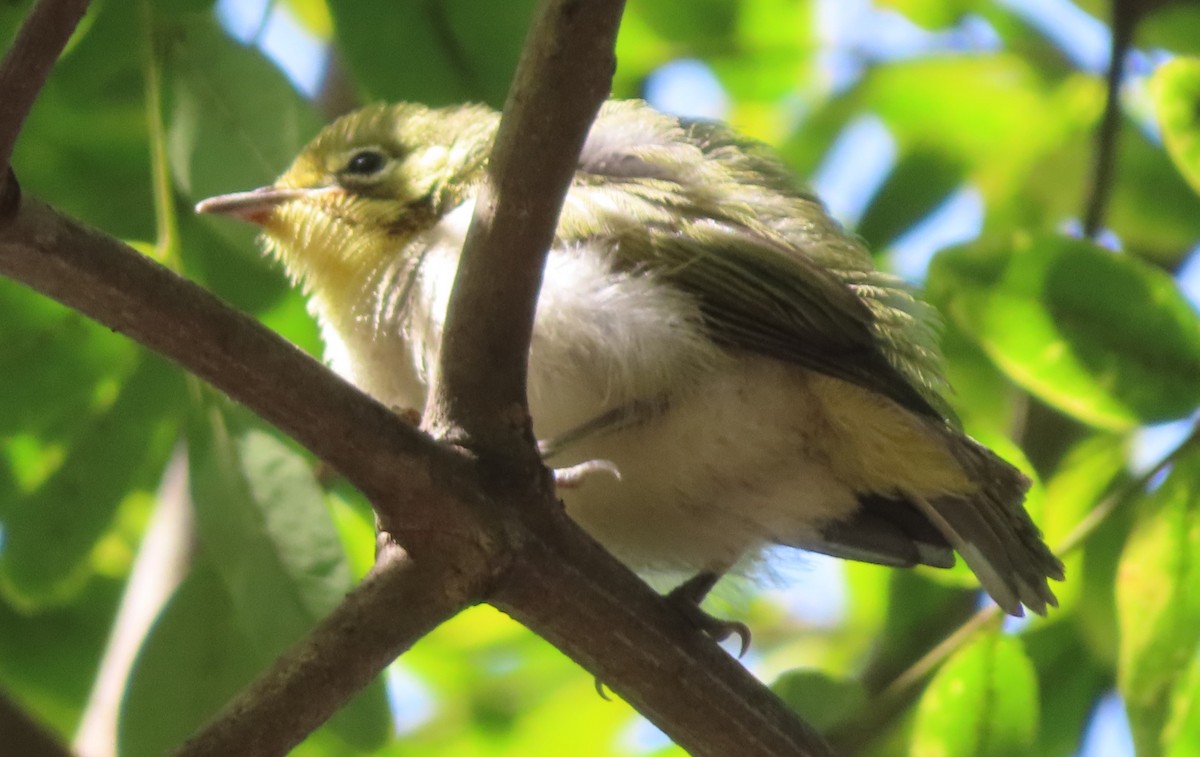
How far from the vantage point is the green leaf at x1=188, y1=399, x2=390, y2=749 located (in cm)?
281

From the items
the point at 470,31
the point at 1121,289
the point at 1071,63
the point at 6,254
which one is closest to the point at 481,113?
the point at 470,31

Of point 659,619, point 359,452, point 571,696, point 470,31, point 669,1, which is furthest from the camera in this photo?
point 571,696

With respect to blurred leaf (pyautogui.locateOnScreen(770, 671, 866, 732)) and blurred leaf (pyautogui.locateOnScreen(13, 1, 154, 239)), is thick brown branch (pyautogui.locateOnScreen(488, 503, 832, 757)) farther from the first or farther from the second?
blurred leaf (pyautogui.locateOnScreen(13, 1, 154, 239))

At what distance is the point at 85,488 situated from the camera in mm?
3121

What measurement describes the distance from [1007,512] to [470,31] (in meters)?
1.47

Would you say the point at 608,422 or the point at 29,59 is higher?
the point at 29,59

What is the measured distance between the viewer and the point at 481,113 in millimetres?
3436

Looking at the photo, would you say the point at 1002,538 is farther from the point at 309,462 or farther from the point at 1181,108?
the point at 309,462

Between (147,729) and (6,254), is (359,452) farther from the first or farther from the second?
(147,729)

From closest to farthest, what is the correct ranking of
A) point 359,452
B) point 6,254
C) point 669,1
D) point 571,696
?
point 6,254
point 359,452
point 669,1
point 571,696

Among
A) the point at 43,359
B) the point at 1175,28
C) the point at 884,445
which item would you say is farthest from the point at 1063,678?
the point at 43,359

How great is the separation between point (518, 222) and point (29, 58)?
67 centimetres

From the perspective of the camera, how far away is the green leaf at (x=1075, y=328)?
115 inches

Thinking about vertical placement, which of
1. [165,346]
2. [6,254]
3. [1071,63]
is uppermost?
[1071,63]
